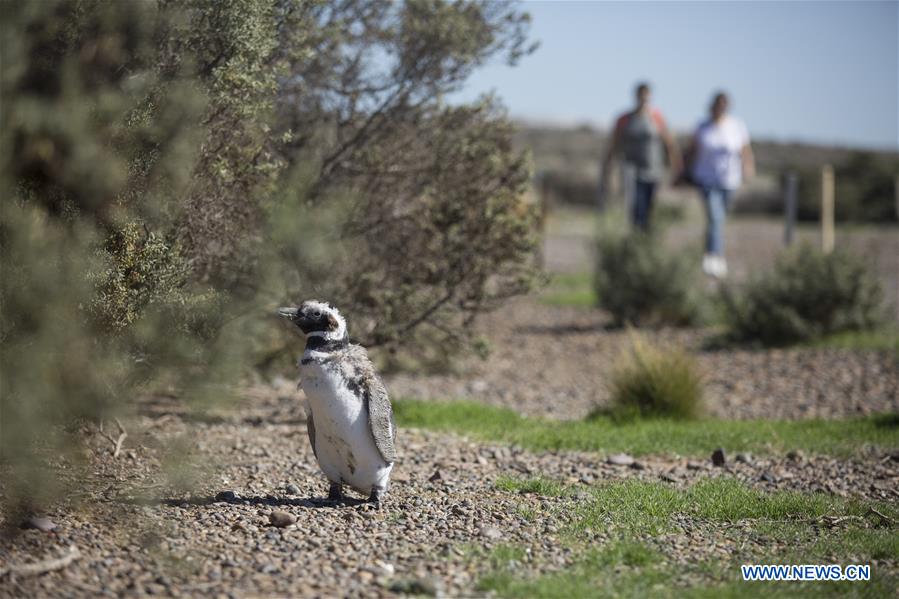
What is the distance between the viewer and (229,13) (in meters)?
6.47

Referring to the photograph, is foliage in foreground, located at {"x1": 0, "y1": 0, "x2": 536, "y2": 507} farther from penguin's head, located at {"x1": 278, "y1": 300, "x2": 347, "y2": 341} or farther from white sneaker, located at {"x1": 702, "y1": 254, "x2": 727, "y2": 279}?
white sneaker, located at {"x1": 702, "y1": 254, "x2": 727, "y2": 279}

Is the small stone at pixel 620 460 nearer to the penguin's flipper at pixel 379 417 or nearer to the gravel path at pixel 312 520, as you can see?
the gravel path at pixel 312 520

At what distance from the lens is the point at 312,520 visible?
5.66 metres

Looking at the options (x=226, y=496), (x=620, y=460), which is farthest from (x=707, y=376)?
(x=226, y=496)

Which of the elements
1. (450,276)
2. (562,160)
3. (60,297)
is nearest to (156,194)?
(60,297)

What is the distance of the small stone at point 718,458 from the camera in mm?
7510

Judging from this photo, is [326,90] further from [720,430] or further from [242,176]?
[720,430]

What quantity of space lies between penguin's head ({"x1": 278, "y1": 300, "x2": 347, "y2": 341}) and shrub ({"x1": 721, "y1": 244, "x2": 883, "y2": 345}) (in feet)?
25.9

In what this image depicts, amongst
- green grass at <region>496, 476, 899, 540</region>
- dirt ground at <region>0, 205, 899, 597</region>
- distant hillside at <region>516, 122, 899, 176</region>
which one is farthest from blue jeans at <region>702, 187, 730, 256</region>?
distant hillside at <region>516, 122, 899, 176</region>

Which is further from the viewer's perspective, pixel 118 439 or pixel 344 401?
pixel 118 439

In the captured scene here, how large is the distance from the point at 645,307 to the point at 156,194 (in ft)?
29.9

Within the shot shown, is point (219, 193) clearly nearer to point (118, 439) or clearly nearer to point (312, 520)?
point (118, 439)

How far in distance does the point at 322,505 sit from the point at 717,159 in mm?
9935

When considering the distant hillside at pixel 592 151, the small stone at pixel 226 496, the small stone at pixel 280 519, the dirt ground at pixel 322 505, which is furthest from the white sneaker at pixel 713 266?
the distant hillside at pixel 592 151
